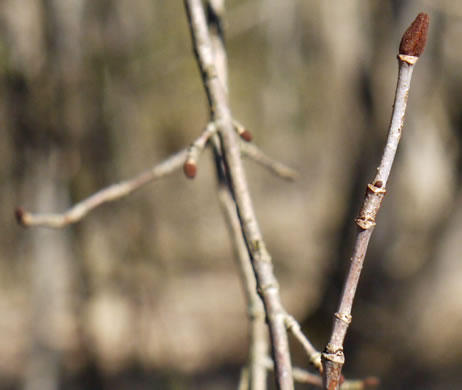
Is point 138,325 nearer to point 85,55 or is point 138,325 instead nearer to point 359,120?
A: point 85,55

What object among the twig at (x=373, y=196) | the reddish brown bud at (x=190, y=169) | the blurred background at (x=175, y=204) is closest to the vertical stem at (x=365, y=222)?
the twig at (x=373, y=196)

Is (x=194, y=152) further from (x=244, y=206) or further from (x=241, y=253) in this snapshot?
(x=241, y=253)

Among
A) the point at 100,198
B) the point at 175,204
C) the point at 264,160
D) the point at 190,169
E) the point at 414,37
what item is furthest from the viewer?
the point at 175,204

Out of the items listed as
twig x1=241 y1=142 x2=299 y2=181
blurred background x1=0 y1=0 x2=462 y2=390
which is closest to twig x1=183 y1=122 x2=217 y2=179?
twig x1=241 y1=142 x2=299 y2=181

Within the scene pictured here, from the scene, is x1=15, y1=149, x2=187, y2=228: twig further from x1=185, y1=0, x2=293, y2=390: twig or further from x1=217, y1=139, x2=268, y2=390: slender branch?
x1=217, y1=139, x2=268, y2=390: slender branch

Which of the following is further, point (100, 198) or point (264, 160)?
point (264, 160)

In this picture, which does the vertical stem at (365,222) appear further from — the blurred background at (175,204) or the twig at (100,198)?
the blurred background at (175,204)

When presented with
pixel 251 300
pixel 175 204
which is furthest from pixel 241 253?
pixel 175 204
